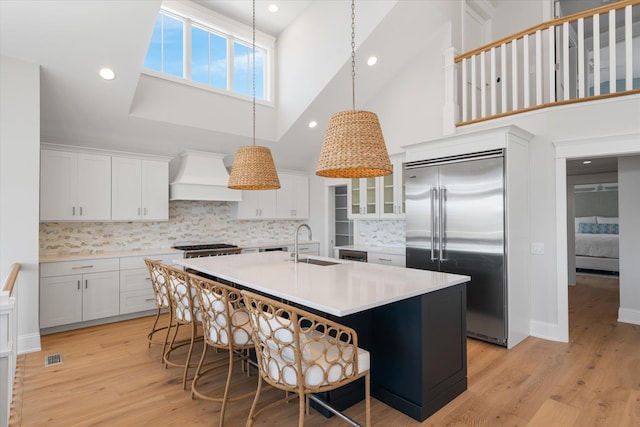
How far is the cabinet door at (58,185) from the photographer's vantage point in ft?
13.5

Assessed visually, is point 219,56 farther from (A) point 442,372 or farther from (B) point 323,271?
→ (A) point 442,372

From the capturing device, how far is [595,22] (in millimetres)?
3545

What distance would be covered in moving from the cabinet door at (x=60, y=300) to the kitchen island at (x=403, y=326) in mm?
2605

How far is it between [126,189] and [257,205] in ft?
6.99

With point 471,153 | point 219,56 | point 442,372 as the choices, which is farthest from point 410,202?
point 219,56

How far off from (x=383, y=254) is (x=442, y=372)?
2792 millimetres

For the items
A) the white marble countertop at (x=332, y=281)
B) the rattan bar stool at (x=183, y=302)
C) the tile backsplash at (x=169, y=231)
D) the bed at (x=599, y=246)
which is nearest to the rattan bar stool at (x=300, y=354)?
the white marble countertop at (x=332, y=281)

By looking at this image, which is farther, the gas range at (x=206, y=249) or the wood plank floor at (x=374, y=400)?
the gas range at (x=206, y=249)

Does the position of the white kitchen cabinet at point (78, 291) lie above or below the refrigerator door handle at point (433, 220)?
below

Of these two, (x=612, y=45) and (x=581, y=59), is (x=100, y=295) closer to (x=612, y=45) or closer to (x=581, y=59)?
(x=581, y=59)

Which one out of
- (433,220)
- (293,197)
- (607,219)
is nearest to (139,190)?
(293,197)

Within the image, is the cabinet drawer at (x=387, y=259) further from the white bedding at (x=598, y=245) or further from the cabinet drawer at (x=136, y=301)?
the white bedding at (x=598, y=245)

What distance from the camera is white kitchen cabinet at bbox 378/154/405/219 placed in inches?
206

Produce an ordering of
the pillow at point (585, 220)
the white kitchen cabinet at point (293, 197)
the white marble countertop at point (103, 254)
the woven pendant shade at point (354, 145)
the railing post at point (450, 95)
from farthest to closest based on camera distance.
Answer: the pillow at point (585, 220) → the white kitchen cabinet at point (293, 197) → the railing post at point (450, 95) → the white marble countertop at point (103, 254) → the woven pendant shade at point (354, 145)
